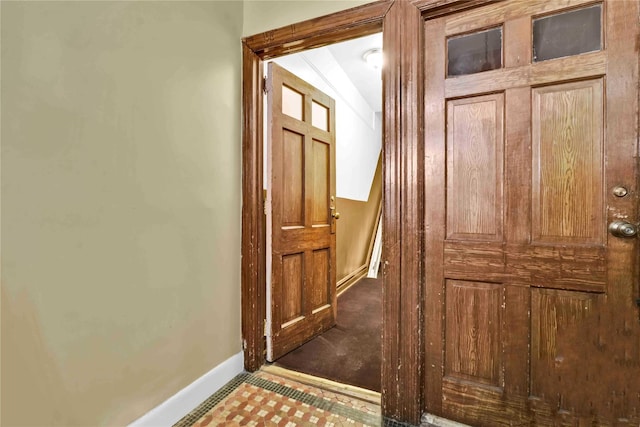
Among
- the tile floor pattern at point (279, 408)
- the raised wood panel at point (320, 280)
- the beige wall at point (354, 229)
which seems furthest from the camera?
the beige wall at point (354, 229)

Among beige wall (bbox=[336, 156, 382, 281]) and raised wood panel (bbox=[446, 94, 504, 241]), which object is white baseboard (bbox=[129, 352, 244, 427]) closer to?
raised wood panel (bbox=[446, 94, 504, 241])

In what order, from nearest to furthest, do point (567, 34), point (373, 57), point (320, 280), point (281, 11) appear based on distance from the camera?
point (567, 34) → point (281, 11) → point (320, 280) → point (373, 57)

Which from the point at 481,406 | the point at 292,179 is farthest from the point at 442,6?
the point at 481,406

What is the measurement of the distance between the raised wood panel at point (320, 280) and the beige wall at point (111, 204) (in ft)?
2.65

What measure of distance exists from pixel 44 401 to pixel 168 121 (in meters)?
1.16

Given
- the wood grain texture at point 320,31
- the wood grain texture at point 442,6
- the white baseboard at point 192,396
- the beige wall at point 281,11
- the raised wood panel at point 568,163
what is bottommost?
the white baseboard at point 192,396

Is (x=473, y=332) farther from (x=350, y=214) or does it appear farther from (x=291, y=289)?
(x=350, y=214)

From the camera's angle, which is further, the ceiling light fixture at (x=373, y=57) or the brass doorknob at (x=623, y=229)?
the ceiling light fixture at (x=373, y=57)

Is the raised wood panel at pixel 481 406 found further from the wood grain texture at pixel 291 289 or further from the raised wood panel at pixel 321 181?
the raised wood panel at pixel 321 181

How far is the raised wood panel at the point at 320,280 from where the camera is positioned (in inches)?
96.0

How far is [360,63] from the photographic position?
11.3 feet

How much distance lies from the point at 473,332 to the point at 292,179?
143 centimetres

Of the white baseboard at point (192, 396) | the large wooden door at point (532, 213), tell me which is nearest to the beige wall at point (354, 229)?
the white baseboard at point (192, 396)

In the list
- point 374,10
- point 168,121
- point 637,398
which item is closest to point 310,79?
point 374,10
